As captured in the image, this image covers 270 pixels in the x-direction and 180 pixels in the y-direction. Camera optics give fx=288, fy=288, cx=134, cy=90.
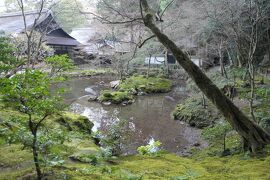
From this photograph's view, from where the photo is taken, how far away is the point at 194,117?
1538cm

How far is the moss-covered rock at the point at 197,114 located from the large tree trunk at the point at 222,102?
24.8ft

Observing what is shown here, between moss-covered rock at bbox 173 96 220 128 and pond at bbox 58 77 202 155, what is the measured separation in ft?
1.39

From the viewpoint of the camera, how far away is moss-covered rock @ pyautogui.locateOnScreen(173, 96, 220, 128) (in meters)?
14.7

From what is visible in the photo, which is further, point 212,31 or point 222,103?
point 212,31

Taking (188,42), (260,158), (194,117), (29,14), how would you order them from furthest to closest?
(29,14) < (188,42) < (194,117) < (260,158)

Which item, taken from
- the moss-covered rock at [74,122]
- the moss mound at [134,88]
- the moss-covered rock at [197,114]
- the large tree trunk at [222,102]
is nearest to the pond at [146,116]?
the moss-covered rock at [197,114]

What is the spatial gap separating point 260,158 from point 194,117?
8.96 m

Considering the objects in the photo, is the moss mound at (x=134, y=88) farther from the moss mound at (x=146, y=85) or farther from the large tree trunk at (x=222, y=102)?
the large tree trunk at (x=222, y=102)

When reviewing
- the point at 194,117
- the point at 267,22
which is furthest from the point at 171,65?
the point at 194,117

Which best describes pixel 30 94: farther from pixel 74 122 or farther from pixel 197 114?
pixel 197 114

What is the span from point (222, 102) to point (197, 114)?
891cm

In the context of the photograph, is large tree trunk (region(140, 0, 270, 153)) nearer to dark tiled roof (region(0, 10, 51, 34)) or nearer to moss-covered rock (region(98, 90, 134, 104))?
moss-covered rock (region(98, 90, 134, 104))

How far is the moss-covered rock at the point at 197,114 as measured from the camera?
14.7 meters

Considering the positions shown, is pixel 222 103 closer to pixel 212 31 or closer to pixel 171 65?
pixel 212 31
